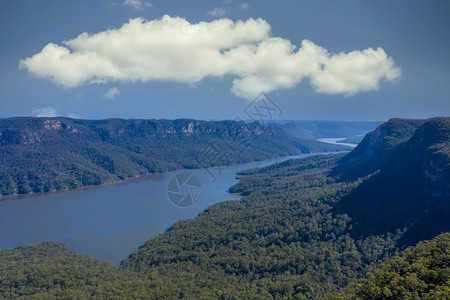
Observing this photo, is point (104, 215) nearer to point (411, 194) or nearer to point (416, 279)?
point (411, 194)

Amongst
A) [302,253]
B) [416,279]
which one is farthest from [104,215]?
[416,279]

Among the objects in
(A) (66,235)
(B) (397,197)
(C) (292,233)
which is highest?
(B) (397,197)

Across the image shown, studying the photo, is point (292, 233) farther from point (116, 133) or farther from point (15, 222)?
point (116, 133)

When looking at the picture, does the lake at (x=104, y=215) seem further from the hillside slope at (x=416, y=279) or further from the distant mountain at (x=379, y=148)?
the hillside slope at (x=416, y=279)

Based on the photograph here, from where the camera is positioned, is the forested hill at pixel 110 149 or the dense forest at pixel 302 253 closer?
the dense forest at pixel 302 253

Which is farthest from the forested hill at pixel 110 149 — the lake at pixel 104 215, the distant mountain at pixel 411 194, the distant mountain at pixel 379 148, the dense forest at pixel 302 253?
the distant mountain at pixel 411 194

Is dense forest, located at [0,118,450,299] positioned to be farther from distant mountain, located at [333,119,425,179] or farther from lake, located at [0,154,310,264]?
distant mountain, located at [333,119,425,179]

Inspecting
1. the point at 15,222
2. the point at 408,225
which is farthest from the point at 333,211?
the point at 15,222
